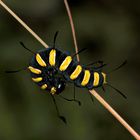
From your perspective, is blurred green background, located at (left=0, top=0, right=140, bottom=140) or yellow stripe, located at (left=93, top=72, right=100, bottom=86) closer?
yellow stripe, located at (left=93, top=72, right=100, bottom=86)

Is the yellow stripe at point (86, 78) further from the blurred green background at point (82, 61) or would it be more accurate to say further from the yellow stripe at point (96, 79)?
the blurred green background at point (82, 61)

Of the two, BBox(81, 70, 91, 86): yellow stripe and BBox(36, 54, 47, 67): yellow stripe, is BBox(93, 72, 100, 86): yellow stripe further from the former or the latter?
BBox(36, 54, 47, 67): yellow stripe

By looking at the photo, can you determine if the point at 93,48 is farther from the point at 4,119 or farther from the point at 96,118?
the point at 4,119

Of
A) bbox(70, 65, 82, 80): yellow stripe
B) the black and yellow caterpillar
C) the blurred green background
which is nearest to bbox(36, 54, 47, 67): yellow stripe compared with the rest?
the black and yellow caterpillar

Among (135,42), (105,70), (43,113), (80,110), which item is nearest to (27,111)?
(43,113)

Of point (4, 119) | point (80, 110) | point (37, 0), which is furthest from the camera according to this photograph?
point (37, 0)

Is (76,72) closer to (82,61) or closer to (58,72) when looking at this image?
(58,72)

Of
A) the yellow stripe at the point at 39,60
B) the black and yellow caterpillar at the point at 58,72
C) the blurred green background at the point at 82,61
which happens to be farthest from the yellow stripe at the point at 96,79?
the blurred green background at the point at 82,61
